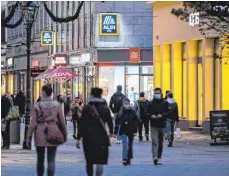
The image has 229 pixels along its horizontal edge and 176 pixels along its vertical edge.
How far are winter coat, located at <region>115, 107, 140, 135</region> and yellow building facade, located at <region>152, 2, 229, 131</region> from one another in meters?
15.3

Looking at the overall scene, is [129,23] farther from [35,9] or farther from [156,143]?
[156,143]

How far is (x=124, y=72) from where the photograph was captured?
67.5 metres

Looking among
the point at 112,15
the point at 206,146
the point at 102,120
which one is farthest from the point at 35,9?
the point at 112,15

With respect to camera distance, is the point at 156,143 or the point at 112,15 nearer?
the point at 156,143

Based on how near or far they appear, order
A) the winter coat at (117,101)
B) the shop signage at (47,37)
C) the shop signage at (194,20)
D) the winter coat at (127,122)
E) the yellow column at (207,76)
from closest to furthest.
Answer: the winter coat at (127,122)
the winter coat at (117,101)
the shop signage at (194,20)
the yellow column at (207,76)
the shop signage at (47,37)

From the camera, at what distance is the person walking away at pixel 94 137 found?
56.3ft

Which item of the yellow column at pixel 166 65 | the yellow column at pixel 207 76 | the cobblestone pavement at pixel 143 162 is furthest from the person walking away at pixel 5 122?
the yellow column at pixel 166 65

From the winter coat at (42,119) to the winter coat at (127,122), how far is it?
6.49 m

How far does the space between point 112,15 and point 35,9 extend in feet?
95.1

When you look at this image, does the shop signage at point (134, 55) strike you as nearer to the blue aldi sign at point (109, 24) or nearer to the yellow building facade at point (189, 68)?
the blue aldi sign at point (109, 24)

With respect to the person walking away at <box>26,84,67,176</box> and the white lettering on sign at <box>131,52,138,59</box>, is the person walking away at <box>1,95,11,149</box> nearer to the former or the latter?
the person walking away at <box>26,84,67,176</box>

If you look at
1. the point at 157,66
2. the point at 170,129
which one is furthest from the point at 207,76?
the point at 170,129

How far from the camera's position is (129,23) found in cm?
6694

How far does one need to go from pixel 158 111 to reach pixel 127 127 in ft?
2.91
